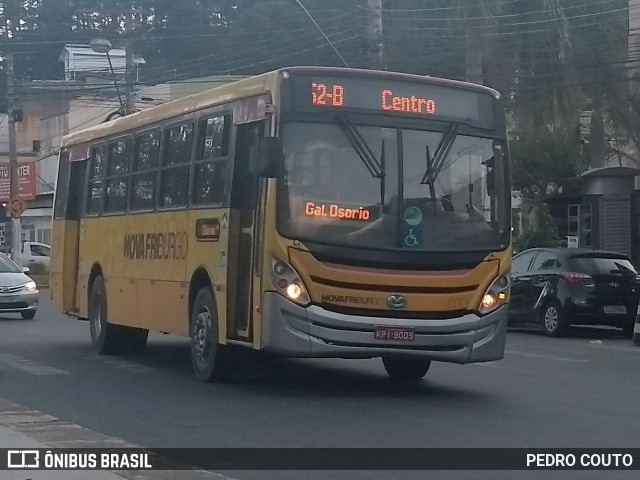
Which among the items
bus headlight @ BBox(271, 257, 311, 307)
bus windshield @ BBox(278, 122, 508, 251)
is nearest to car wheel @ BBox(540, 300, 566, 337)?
bus windshield @ BBox(278, 122, 508, 251)

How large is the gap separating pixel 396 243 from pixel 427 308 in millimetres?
750

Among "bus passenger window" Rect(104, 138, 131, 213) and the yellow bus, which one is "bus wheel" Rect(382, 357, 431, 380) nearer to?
the yellow bus

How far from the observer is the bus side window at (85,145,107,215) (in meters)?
18.7

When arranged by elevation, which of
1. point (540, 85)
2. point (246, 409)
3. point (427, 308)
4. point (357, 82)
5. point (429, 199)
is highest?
point (540, 85)

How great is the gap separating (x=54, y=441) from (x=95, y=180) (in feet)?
29.4

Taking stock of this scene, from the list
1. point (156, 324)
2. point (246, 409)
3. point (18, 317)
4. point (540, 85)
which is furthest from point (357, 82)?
point (540, 85)

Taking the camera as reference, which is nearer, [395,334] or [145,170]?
[395,334]

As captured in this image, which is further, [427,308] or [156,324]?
[156,324]

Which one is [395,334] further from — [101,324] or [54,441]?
[101,324]

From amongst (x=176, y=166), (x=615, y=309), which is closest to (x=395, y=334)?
(x=176, y=166)

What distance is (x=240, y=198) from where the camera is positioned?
44.8 feet

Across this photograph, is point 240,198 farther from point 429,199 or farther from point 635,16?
point 635,16

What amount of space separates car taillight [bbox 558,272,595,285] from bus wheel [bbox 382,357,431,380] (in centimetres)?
902

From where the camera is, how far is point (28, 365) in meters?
17.3
